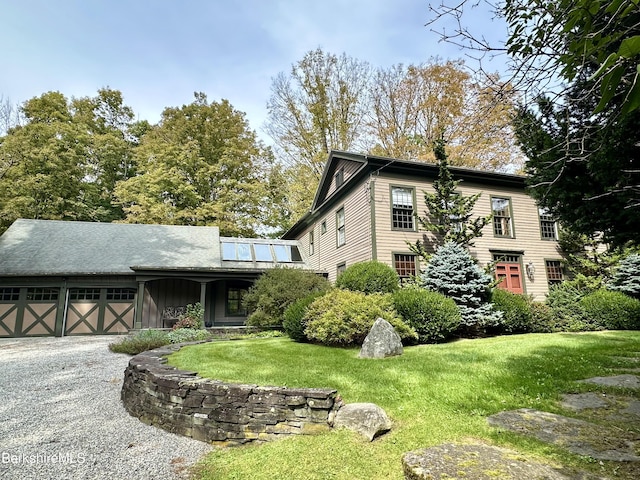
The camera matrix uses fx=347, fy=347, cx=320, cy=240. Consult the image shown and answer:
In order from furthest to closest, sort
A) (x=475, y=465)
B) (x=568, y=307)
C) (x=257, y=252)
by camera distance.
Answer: (x=257, y=252) < (x=568, y=307) < (x=475, y=465)

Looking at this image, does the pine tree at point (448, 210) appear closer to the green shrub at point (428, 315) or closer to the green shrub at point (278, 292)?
the green shrub at point (428, 315)

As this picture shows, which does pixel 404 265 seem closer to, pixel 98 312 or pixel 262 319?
pixel 262 319

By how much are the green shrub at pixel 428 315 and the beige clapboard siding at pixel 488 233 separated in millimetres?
3434

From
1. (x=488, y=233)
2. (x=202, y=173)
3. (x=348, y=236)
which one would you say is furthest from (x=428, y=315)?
(x=202, y=173)

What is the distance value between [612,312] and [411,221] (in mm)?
6563

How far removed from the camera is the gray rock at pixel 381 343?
21.7ft

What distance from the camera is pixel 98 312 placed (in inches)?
Answer: 572

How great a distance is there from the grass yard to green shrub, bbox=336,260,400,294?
9.64ft

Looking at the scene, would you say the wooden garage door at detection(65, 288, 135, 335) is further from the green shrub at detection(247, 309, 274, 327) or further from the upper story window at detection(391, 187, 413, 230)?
the upper story window at detection(391, 187, 413, 230)

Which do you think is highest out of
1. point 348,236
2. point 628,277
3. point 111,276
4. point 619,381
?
point 348,236

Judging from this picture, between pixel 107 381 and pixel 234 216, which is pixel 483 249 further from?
pixel 234 216

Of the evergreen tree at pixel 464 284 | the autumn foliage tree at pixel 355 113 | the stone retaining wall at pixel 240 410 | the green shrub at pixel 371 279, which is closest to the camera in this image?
the stone retaining wall at pixel 240 410

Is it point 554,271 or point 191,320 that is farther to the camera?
point 554,271

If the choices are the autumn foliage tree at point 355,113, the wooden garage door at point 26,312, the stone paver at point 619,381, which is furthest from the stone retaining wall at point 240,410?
the autumn foliage tree at point 355,113
